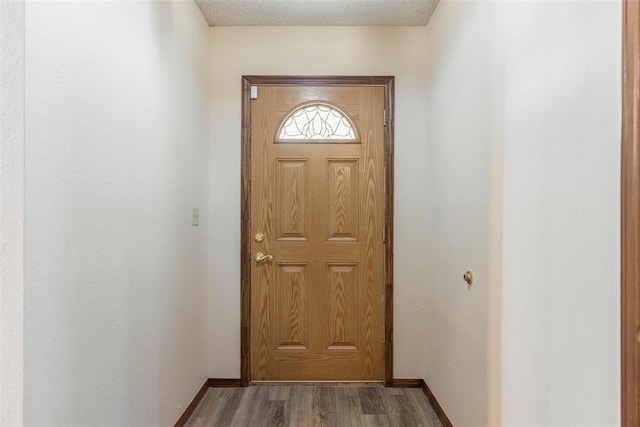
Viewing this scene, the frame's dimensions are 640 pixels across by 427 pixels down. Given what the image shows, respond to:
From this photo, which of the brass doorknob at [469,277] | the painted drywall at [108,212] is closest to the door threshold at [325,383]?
the painted drywall at [108,212]

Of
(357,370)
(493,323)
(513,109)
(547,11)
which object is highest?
(547,11)

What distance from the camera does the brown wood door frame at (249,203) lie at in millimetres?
2734

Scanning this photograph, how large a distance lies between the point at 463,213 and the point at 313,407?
1455 millimetres

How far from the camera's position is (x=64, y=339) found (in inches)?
47.9

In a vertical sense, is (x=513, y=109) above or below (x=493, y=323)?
above

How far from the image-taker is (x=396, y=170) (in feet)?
9.02

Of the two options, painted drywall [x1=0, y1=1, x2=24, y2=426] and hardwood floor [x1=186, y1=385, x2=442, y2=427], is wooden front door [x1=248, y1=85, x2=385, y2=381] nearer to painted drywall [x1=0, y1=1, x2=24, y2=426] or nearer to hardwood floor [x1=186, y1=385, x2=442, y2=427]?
hardwood floor [x1=186, y1=385, x2=442, y2=427]

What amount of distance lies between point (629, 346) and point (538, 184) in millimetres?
560

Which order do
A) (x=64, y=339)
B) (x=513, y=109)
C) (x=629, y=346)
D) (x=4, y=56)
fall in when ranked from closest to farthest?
(x=4, y=56) < (x=629, y=346) < (x=64, y=339) < (x=513, y=109)

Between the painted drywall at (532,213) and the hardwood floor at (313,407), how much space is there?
13.5 inches

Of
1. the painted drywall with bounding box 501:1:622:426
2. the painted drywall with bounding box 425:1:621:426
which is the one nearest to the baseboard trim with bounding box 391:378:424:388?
the painted drywall with bounding box 425:1:621:426

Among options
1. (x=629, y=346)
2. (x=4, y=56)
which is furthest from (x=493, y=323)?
(x=4, y=56)

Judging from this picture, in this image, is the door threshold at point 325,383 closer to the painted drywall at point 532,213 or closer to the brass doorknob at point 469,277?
the painted drywall at point 532,213

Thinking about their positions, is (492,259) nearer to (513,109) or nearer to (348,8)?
(513,109)
